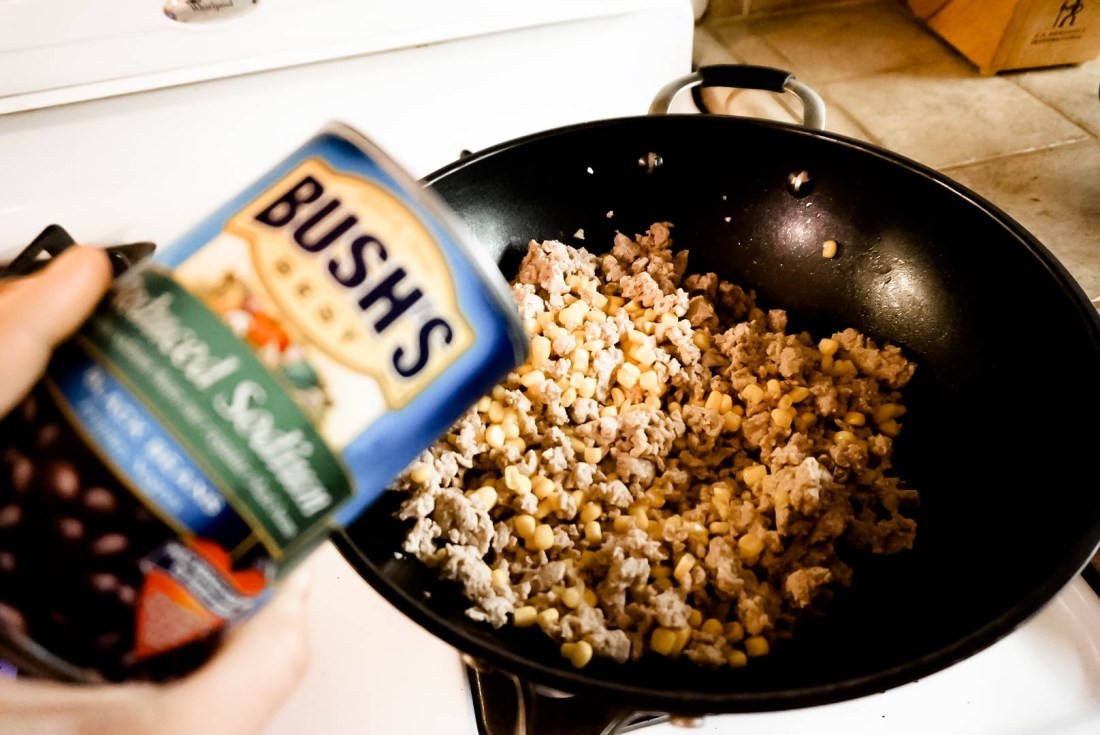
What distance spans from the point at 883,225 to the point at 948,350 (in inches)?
6.2

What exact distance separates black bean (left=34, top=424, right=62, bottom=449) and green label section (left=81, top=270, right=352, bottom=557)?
38 mm

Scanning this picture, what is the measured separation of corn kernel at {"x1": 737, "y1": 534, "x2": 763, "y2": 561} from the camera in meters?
0.68

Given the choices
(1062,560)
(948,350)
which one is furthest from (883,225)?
(1062,560)

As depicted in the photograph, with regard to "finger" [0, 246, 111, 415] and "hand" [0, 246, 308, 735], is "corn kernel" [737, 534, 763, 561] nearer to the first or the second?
"hand" [0, 246, 308, 735]

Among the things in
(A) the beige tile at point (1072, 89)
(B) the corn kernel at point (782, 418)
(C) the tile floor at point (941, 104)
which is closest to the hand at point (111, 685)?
(B) the corn kernel at point (782, 418)

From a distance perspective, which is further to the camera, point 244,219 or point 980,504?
point 980,504

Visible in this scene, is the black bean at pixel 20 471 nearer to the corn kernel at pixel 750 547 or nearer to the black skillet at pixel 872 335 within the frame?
Answer: the black skillet at pixel 872 335

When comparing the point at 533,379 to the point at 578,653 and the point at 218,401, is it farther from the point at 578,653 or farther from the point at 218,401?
the point at 218,401

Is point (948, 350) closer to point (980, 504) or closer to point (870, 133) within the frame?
A: point (980, 504)

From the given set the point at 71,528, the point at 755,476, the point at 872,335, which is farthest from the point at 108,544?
the point at 872,335

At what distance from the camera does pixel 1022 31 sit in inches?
47.6

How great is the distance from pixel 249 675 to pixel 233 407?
0.76 feet

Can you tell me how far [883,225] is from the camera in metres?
0.84

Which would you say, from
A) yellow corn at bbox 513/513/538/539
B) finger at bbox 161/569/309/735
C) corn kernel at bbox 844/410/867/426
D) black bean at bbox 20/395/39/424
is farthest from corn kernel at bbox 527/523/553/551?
black bean at bbox 20/395/39/424
